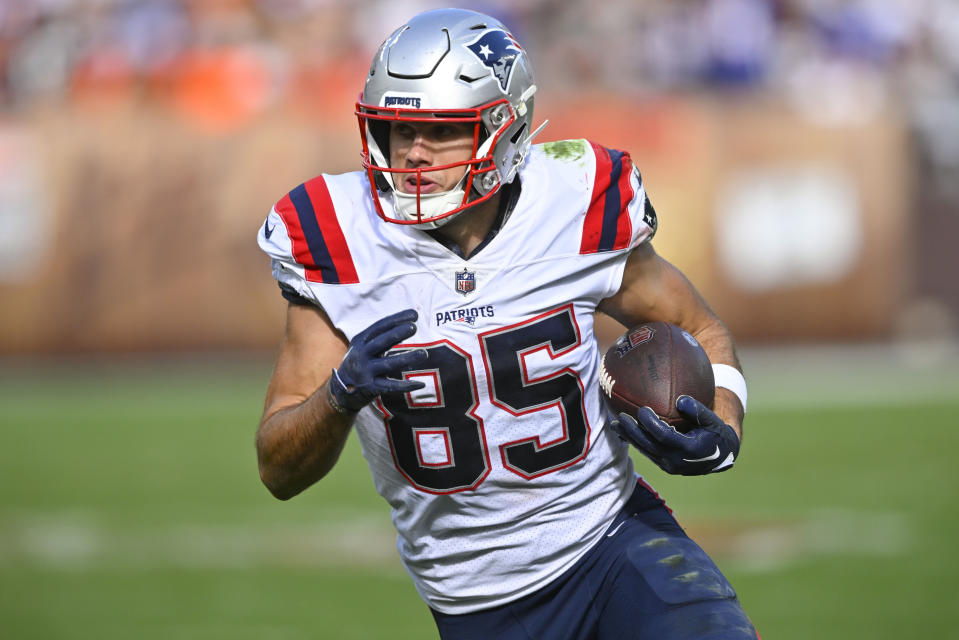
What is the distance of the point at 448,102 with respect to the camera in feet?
9.37

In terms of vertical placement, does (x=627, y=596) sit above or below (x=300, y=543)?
above

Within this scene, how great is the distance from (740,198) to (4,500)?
239 inches

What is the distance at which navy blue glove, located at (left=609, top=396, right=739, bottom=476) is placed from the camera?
2.70 m

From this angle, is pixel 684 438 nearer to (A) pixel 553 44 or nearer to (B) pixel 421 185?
(B) pixel 421 185

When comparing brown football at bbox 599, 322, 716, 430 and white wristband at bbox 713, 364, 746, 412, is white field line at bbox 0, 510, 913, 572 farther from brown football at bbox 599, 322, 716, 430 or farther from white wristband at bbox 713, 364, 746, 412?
brown football at bbox 599, 322, 716, 430

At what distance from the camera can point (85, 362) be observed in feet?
36.6

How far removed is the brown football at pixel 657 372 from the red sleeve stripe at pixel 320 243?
1.96 ft

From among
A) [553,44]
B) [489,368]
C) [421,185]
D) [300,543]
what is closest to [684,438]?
[489,368]

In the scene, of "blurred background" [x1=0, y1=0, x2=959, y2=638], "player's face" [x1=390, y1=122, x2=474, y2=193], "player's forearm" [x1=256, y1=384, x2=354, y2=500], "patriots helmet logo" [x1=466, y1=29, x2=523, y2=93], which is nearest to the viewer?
"player's forearm" [x1=256, y1=384, x2=354, y2=500]

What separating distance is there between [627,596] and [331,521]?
14.3 ft

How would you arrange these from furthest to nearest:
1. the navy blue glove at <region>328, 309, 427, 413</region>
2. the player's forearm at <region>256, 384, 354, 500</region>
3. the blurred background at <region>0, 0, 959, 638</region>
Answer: the blurred background at <region>0, 0, 959, 638</region>, the player's forearm at <region>256, 384, 354, 500</region>, the navy blue glove at <region>328, 309, 427, 413</region>

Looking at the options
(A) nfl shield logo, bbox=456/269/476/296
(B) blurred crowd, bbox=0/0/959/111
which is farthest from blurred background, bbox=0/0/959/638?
(A) nfl shield logo, bbox=456/269/476/296

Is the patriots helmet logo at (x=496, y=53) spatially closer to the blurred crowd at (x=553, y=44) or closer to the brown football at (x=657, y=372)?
the brown football at (x=657, y=372)

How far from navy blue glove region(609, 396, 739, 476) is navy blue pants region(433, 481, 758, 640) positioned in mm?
212
